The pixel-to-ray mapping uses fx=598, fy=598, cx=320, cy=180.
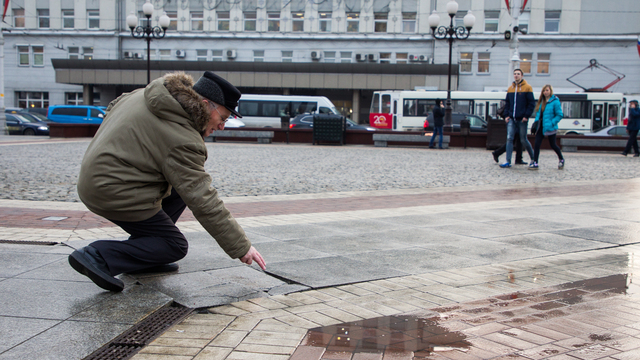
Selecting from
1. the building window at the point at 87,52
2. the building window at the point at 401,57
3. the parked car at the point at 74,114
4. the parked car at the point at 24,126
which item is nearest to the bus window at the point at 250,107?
the parked car at the point at 74,114

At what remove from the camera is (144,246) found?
3.60m

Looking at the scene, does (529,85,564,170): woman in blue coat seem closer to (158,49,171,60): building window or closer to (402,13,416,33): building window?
(402,13,416,33): building window

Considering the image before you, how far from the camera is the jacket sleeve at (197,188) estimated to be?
319 cm

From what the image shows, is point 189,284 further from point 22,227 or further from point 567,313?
point 22,227

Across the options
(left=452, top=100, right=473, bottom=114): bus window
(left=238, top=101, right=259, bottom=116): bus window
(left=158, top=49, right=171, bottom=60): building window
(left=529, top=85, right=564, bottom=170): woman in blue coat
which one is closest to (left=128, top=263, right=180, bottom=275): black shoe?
(left=529, top=85, right=564, bottom=170): woman in blue coat

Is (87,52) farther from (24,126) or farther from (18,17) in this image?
(24,126)

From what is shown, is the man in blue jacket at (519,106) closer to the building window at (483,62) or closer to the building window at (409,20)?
the building window at (483,62)

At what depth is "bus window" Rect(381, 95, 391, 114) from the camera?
1359 inches

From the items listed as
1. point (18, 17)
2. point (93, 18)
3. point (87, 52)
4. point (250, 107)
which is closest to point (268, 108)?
point (250, 107)

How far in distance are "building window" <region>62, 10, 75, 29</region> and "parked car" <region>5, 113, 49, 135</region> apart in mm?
22083

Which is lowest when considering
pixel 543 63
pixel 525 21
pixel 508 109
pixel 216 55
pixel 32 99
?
pixel 508 109

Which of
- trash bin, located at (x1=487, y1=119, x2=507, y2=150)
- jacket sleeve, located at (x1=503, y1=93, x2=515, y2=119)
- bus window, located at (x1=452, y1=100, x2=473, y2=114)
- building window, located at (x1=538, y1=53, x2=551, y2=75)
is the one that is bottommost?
trash bin, located at (x1=487, y1=119, x2=507, y2=150)

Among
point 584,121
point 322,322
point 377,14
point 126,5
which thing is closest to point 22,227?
point 322,322

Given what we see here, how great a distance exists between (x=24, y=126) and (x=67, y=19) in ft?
75.8
